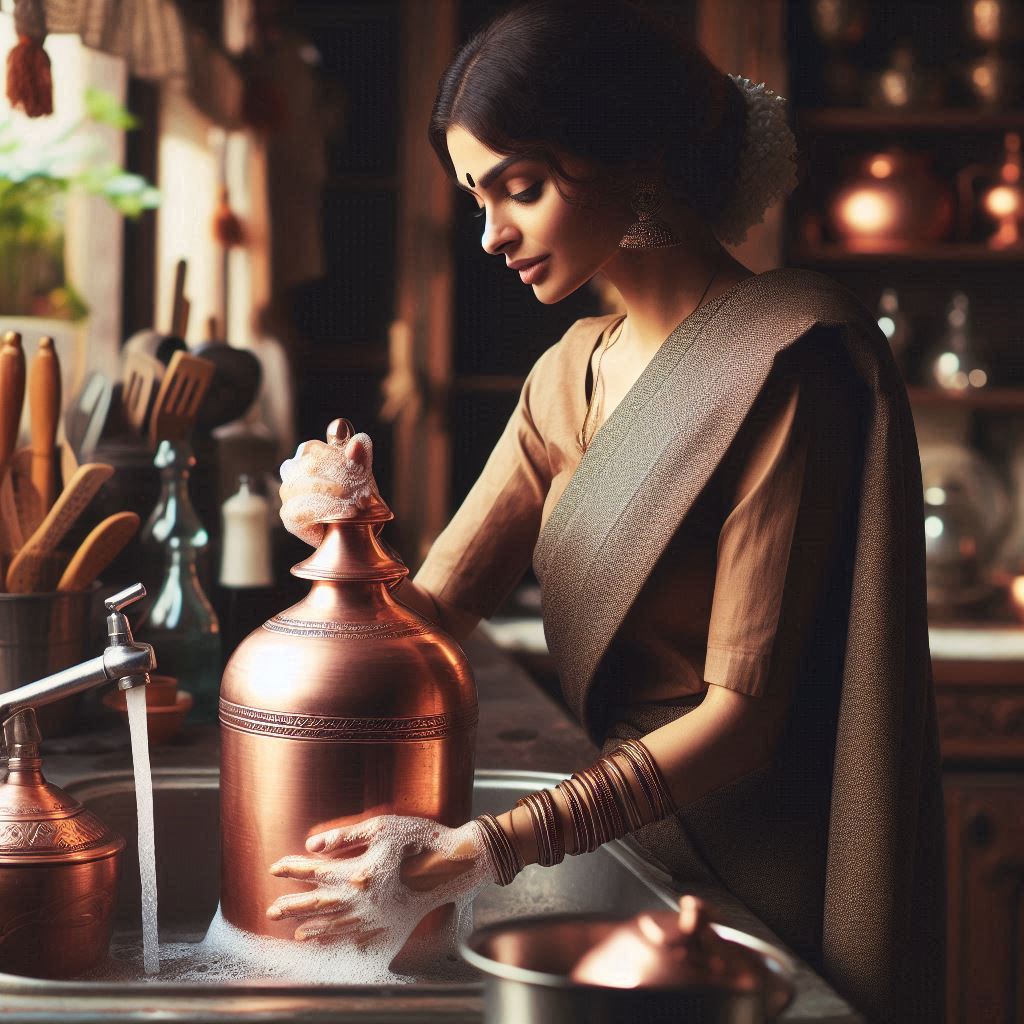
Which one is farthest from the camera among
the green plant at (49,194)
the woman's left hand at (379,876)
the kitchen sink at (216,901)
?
the green plant at (49,194)

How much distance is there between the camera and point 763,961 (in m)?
0.57

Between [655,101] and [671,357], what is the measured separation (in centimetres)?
17

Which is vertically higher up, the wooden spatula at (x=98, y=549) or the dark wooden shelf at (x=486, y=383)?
the dark wooden shelf at (x=486, y=383)

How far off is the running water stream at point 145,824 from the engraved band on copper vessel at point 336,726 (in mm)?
91

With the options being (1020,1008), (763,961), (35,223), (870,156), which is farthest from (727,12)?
(763,961)

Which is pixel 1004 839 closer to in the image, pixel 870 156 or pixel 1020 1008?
pixel 1020 1008

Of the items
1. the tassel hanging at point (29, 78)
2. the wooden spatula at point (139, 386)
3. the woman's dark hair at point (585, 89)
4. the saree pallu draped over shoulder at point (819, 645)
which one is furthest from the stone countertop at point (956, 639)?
the woman's dark hair at point (585, 89)

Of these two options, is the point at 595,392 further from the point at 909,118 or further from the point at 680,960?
the point at 909,118

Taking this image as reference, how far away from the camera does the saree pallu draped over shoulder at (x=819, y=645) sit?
3.03 ft

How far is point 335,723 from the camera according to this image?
81cm

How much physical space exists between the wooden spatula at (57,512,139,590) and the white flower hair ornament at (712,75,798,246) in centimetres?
55

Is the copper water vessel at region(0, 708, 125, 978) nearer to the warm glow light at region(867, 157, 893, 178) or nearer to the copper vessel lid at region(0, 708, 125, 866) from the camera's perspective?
the copper vessel lid at region(0, 708, 125, 866)

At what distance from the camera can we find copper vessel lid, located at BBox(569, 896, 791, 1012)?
0.55 metres

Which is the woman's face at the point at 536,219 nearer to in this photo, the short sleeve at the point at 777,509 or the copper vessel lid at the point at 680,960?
the short sleeve at the point at 777,509
